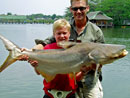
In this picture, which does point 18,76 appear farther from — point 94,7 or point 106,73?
point 94,7

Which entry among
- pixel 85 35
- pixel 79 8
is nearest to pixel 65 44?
pixel 85 35

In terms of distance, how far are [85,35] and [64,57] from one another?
1010 millimetres

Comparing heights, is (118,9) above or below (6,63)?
below

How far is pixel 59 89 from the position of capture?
4.35 meters

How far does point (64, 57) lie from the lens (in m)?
4.03

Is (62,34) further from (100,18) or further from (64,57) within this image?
(100,18)

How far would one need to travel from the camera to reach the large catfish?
3.81 meters

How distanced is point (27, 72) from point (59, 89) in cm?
831

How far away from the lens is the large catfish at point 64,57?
381 cm

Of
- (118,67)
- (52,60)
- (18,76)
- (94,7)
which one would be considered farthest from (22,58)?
(94,7)

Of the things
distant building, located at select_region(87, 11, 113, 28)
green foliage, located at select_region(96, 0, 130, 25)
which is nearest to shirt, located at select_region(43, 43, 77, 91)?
distant building, located at select_region(87, 11, 113, 28)

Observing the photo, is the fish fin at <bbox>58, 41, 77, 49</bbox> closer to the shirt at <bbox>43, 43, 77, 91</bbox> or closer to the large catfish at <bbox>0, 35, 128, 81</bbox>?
the large catfish at <bbox>0, 35, 128, 81</bbox>

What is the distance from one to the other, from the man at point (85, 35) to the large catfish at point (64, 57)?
744 mm

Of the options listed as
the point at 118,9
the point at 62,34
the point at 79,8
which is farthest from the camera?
the point at 118,9
